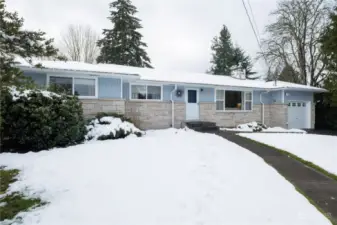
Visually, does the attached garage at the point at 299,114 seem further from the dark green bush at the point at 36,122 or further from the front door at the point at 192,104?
the dark green bush at the point at 36,122

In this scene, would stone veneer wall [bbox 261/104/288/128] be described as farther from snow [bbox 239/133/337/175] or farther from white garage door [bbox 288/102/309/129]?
snow [bbox 239/133/337/175]

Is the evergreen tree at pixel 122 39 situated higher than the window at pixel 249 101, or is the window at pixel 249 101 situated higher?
the evergreen tree at pixel 122 39

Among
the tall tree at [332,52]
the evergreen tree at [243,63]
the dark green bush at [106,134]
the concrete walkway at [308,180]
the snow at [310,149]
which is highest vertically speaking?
the evergreen tree at [243,63]

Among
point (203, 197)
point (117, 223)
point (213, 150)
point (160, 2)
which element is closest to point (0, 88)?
point (117, 223)

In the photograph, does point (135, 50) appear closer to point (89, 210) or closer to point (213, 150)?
point (213, 150)

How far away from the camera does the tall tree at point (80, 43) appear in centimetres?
2595

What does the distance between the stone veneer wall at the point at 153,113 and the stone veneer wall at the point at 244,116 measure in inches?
64.7

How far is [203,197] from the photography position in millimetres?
Result: 3719

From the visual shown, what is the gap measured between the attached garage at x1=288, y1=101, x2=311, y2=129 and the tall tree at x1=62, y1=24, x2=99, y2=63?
2066 centimetres

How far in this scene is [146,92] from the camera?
529 inches

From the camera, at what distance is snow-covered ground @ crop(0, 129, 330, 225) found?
3.19m

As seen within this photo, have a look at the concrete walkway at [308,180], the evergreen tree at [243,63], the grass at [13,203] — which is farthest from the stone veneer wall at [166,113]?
the evergreen tree at [243,63]

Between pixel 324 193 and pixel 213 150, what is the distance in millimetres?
3201

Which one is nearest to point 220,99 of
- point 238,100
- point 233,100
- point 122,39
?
point 233,100
